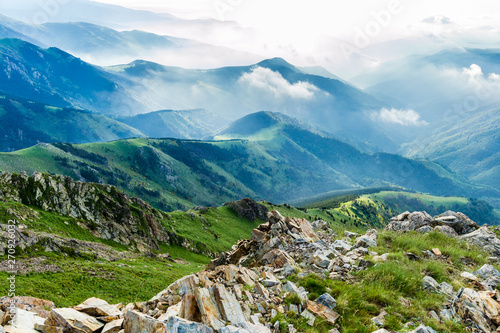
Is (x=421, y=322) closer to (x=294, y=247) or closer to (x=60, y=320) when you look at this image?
(x=294, y=247)

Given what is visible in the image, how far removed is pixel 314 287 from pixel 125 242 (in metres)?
86.8

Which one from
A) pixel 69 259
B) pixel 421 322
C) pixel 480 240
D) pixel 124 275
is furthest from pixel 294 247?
pixel 69 259

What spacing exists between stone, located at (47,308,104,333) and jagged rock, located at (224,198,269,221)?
159 metres

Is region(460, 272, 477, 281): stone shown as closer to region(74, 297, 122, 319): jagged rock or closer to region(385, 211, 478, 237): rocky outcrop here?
region(385, 211, 478, 237): rocky outcrop

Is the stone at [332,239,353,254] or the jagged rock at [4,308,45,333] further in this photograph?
the stone at [332,239,353,254]

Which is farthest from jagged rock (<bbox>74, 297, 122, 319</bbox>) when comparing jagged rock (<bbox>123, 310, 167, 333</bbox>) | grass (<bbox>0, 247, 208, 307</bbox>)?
grass (<bbox>0, 247, 208, 307</bbox>)

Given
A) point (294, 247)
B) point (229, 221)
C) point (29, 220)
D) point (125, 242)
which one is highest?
point (294, 247)

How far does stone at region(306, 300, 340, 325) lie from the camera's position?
1108 cm

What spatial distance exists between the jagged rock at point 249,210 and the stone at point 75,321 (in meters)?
159

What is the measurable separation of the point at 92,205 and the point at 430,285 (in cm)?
10037

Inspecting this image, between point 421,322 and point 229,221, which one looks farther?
point 229,221

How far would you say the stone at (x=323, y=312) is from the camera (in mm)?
11082

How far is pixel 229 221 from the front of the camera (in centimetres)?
15550

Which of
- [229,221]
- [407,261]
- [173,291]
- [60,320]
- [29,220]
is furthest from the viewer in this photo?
[229,221]
